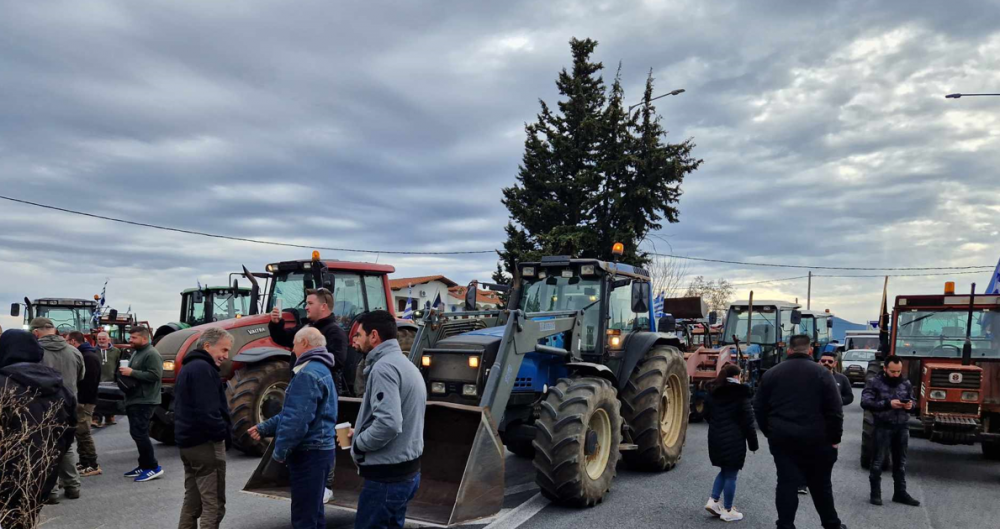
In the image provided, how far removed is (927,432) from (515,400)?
219 inches

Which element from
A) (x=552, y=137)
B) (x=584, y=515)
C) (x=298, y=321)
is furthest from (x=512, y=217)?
(x=584, y=515)

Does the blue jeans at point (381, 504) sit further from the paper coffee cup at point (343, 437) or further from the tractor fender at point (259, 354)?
the tractor fender at point (259, 354)

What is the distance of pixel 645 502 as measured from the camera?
6945 millimetres

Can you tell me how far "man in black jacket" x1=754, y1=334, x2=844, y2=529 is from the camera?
5.52 metres

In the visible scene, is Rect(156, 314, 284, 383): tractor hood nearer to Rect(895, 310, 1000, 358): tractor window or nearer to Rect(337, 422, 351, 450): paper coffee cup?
Rect(337, 422, 351, 450): paper coffee cup

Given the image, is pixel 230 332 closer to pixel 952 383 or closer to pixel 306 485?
Answer: pixel 306 485

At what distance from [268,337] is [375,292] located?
5.91 ft

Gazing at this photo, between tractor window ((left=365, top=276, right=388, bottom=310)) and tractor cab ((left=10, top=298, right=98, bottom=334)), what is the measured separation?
499 inches

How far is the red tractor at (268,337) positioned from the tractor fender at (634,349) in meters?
3.54

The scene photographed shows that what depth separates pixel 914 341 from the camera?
33.4 feet

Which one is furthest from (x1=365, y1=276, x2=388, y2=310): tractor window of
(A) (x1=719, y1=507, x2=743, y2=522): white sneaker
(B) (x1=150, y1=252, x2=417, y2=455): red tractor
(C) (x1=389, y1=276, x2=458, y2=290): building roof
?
(C) (x1=389, y1=276, x2=458, y2=290): building roof

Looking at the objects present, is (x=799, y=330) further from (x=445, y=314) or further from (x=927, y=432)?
(x=445, y=314)

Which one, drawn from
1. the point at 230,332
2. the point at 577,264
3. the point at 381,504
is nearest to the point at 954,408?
the point at 577,264

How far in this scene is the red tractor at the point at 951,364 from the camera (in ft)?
28.0
